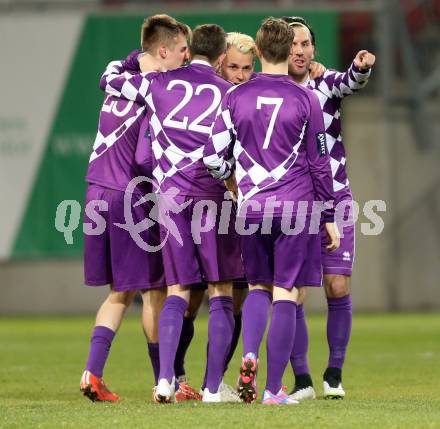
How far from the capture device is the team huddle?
656cm

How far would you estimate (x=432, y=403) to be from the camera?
6945mm

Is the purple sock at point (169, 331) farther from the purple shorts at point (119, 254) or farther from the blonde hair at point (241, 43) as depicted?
the blonde hair at point (241, 43)

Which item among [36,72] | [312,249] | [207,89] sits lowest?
[312,249]

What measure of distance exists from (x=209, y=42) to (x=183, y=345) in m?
1.82

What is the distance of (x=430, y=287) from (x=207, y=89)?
11517mm

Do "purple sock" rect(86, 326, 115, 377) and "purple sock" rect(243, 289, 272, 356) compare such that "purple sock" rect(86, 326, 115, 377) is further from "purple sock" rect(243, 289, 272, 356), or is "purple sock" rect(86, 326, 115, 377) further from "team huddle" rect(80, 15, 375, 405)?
"purple sock" rect(243, 289, 272, 356)

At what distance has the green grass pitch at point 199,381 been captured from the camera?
19.2ft

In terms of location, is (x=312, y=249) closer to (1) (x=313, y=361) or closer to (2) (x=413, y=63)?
(1) (x=313, y=361)

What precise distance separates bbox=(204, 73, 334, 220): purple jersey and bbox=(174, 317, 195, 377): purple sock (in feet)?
4.11

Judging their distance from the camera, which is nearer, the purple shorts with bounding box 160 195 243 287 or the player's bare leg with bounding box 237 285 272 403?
the player's bare leg with bounding box 237 285 272 403

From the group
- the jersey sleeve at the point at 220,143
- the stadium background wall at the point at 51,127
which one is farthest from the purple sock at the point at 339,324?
the stadium background wall at the point at 51,127

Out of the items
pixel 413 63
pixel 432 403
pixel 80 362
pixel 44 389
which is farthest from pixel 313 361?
pixel 413 63

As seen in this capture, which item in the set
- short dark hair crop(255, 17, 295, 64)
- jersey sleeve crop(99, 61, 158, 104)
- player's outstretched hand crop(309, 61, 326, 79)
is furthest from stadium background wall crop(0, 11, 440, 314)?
short dark hair crop(255, 17, 295, 64)

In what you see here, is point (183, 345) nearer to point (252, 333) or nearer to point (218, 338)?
point (218, 338)
